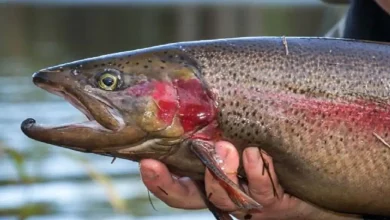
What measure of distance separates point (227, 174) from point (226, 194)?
16cm

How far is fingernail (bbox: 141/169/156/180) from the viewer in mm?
3930

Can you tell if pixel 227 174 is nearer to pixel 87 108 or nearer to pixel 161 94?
pixel 161 94

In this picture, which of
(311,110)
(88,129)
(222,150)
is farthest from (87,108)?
(311,110)

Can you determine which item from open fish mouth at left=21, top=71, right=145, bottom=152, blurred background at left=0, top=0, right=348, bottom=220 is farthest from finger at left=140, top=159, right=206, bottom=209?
blurred background at left=0, top=0, right=348, bottom=220

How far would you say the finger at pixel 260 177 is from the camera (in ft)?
12.6

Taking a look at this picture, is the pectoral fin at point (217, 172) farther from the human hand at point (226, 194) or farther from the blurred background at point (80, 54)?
the blurred background at point (80, 54)

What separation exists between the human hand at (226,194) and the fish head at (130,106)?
121 mm

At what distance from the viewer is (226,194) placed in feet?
13.1

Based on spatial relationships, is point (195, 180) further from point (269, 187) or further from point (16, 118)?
point (16, 118)

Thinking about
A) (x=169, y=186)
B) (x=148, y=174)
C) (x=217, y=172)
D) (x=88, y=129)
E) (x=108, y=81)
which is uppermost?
(x=108, y=81)

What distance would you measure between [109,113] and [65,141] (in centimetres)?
19

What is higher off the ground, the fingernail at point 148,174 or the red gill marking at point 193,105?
the red gill marking at point 193,105

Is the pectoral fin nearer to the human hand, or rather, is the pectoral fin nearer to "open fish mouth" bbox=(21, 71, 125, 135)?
the human hand

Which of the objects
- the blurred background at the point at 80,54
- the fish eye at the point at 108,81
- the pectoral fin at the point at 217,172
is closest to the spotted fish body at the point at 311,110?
the pectoral fin at the point at 217,172
